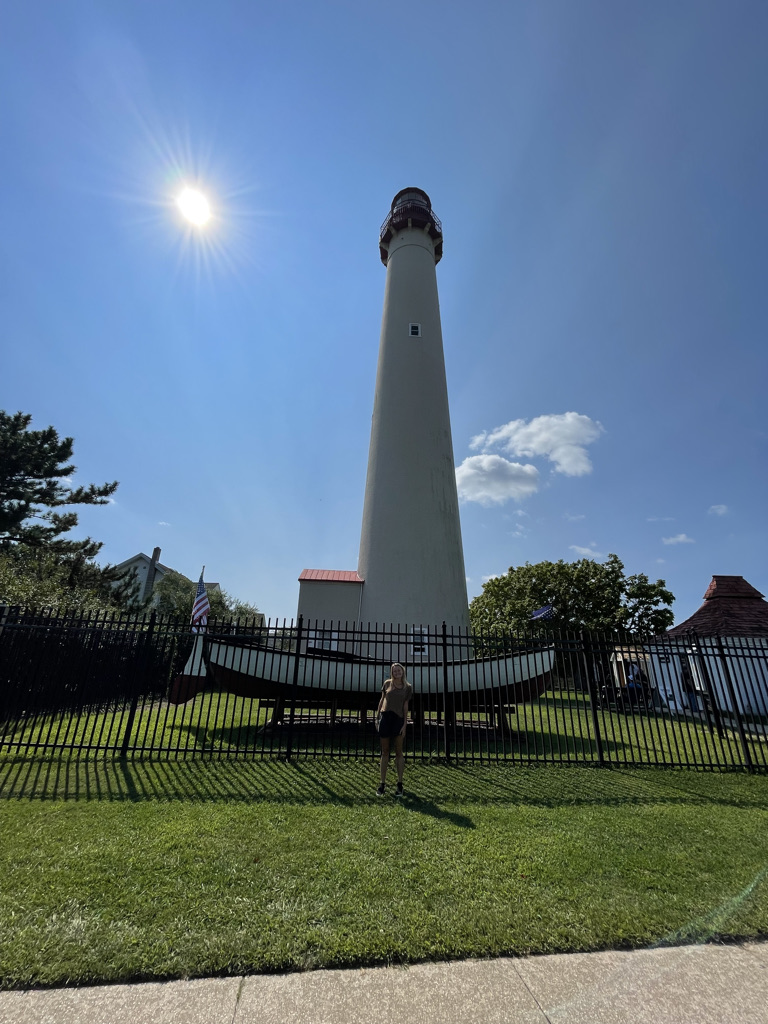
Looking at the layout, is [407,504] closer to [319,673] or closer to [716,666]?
[319,673]

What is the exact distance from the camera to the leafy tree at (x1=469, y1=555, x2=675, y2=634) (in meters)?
30.3

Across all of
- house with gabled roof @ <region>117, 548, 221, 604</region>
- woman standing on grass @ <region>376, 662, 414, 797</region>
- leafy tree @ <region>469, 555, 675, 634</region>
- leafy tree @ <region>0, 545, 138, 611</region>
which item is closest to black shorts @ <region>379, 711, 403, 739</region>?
woman standing on grass @ <region>376, 662, 414, 797</region>

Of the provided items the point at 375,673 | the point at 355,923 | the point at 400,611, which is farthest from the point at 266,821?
the point at 400,611

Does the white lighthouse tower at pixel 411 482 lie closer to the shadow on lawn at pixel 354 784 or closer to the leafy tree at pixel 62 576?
the shadow on lawn at pixel 354 784

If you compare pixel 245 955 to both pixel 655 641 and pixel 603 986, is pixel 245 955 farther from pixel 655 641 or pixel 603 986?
pixel 655 641

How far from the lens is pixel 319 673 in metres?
9.55

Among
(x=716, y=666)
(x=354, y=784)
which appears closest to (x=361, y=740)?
(x=354, y=784)

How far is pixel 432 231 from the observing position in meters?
21.8

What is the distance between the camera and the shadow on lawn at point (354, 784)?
601 cm

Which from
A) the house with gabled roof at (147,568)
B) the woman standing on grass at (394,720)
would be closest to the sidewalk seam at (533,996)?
the woman standing on grass at (394,720)

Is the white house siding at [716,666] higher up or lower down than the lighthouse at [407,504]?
lower down

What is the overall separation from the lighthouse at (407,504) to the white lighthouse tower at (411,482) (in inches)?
1.4

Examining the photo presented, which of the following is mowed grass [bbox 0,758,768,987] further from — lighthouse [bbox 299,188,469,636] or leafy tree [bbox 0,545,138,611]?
leafy tree [bbox 0,545,138,611]

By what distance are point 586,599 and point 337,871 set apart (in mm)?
30426
